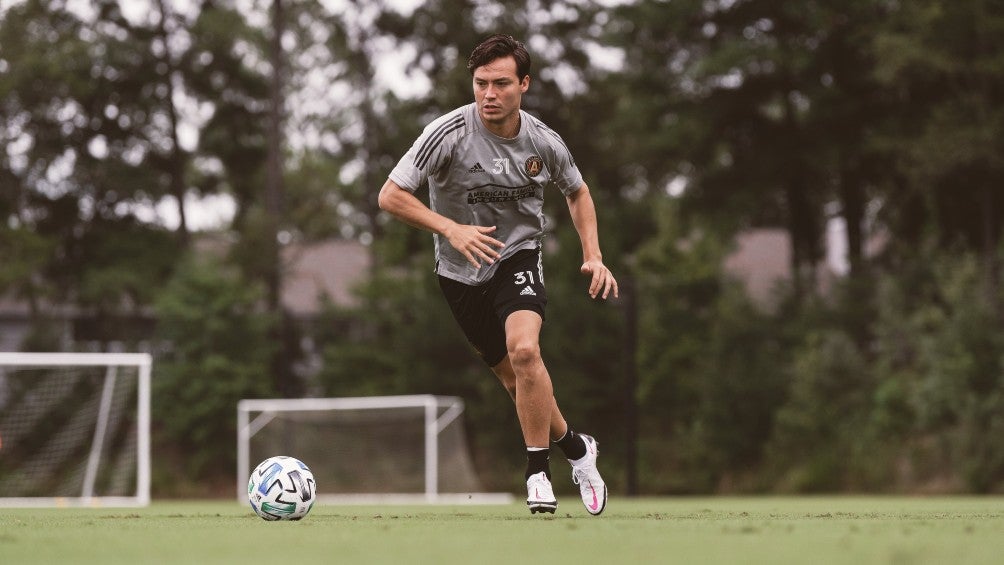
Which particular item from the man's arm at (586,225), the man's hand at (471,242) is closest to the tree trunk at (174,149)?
the man's arm at (586,225)

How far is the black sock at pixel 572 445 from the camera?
614 centimetres

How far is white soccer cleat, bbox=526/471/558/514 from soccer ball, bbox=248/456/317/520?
3.11 feet

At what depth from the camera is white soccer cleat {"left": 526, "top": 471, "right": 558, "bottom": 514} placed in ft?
18.9

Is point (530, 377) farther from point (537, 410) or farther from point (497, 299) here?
point (497, 299)

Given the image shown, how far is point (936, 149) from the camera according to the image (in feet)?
57.4

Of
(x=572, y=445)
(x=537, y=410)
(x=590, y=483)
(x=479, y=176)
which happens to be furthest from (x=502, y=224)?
(x=590, y=483)

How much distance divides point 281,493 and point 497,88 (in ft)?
6.49

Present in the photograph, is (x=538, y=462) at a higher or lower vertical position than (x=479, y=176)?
lower

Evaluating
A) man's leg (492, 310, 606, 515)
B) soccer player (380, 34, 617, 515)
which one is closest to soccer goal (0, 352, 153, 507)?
soccer player (380, 34, 617, 515)

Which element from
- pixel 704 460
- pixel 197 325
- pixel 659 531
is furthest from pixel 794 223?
pixel 659 531

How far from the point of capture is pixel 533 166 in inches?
241

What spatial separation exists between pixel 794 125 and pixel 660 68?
2403 mm

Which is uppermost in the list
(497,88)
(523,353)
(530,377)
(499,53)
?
(499,53)

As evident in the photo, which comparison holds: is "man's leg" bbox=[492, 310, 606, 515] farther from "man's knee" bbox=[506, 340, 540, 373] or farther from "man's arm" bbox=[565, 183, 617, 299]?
"man's arm" bbox=[565, 183, 617, 299]
